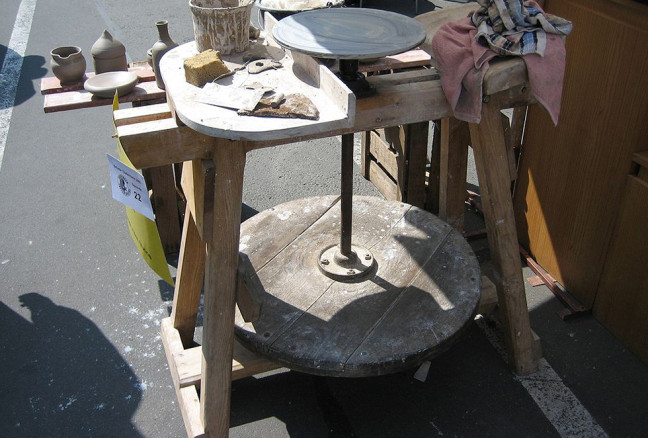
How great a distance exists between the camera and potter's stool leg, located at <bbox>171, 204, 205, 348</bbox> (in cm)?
219

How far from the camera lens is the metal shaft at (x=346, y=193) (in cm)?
207

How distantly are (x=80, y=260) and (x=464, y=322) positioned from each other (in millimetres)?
2117

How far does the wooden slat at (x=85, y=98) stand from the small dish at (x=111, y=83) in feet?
0.10

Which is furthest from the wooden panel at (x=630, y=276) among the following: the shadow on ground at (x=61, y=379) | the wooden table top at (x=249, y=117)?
the shadow on ground at (x=61, y=379)

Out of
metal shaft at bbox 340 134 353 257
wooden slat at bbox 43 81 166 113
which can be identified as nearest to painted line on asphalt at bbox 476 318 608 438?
metal shaft at bbox 340 134 353 257

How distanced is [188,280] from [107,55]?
1.53 meters

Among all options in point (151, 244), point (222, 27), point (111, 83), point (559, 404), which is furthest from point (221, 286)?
point (111, 83)

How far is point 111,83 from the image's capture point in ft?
9.71

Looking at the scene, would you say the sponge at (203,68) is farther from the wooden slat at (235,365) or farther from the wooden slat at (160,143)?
the wooden slat at (235,365)

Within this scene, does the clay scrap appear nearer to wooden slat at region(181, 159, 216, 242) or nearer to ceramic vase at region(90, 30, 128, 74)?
wooden slat at region(181, 159, 216, 242)

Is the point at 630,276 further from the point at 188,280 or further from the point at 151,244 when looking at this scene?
the point at 151,244

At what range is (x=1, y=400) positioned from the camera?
2.45 metres

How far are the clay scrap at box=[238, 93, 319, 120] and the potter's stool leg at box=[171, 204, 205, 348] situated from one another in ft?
2.02

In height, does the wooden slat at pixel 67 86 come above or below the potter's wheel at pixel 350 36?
below
